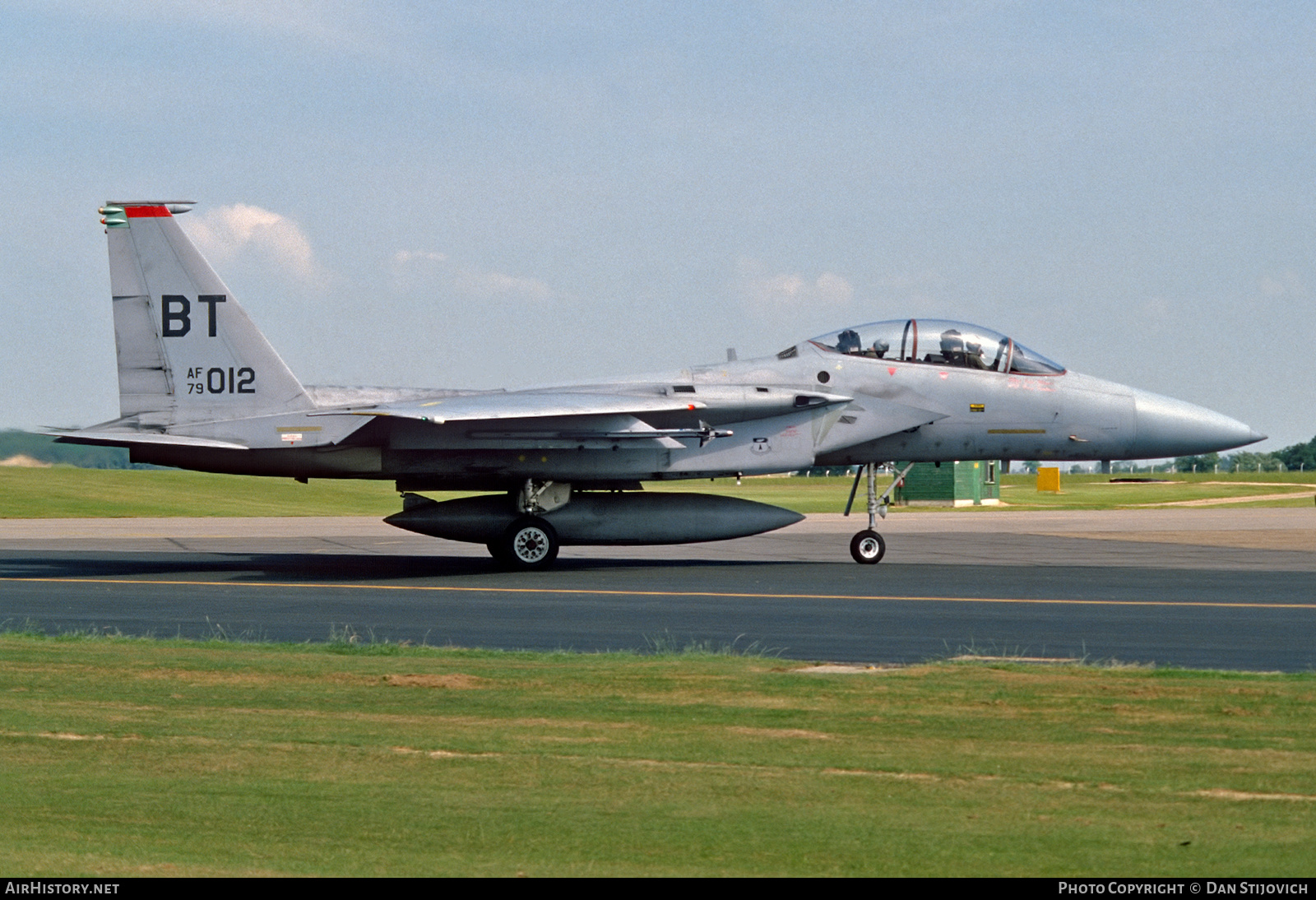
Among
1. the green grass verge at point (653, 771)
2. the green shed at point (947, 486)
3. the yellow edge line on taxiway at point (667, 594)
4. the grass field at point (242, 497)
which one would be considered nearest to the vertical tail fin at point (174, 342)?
the yellow edge line on taxiway at point (667, 594)

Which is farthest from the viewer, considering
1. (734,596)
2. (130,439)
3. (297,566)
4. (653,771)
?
(297,566)

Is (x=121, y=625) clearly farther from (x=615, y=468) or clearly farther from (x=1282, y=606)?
(x=1282, y=606)

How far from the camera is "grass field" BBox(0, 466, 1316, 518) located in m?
51.2

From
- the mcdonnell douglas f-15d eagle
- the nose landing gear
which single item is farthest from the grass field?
the mcdonnell douglas f-15d eagle

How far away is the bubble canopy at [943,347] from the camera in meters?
21.6

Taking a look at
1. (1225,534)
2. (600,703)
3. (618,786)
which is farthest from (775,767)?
(1225,534)

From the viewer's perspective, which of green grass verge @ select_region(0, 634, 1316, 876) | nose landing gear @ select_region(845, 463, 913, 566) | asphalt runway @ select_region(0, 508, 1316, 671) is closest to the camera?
green grass verge @ select_region(0, 634, 1316, 876)

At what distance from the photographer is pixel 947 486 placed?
204 ft

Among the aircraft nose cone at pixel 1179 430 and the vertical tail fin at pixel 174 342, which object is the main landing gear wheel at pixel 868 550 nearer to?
the aircraft nose cone at pixel 1179 430

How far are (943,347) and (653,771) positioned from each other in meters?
16.1

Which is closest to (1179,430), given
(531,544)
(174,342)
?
(531,544)

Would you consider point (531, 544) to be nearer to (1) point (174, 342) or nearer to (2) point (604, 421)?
(2) point (604, 421)

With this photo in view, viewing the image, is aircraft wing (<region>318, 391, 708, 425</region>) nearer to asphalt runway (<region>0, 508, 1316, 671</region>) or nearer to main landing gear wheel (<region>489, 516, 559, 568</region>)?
main landing gear wheel (<region>489, 516, 559, 568</region>)

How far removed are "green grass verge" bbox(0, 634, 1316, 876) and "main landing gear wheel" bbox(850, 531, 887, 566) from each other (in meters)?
12.0
